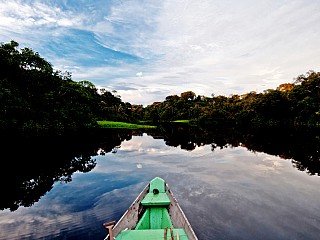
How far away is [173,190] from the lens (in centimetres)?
1052

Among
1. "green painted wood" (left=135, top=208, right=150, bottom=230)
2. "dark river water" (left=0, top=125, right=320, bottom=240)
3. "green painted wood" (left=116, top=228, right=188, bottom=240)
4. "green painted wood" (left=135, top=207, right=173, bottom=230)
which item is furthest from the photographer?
"dark river water" (left=0, top=125, right=320, bottom=240)

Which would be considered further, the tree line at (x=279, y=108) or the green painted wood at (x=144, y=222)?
the tree line at (x=279, y=108)

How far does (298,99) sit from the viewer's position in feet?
151

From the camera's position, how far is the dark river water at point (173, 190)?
684cm

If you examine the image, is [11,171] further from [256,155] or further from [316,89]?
[316,89]

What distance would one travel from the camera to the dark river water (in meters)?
6.84

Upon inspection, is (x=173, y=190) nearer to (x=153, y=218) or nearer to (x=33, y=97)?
(x=153, y=218)

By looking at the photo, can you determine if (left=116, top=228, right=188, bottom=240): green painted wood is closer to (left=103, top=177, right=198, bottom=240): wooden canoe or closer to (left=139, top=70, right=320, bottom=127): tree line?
(left=103, top=177, right=198, bottom=240): wooden canoe

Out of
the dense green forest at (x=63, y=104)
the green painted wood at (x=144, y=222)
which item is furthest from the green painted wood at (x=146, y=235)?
the dense green forest at (x=63, y=104)

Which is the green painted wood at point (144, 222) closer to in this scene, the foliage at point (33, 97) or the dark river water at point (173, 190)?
the dark river water at point (173, 190)

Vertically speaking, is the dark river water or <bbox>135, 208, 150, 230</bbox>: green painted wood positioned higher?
<bbox>135, 208, 150, 230</bbox>: green painted wood

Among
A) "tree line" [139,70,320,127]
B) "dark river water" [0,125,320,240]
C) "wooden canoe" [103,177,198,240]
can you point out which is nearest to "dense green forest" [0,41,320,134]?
"tree line" [139,70,320,127]

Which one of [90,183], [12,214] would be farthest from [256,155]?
[12,214]

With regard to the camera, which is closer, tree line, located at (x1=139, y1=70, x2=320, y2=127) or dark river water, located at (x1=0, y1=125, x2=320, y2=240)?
dark river water, located at (x1=0, y1=125, x2=320, y2=240)
